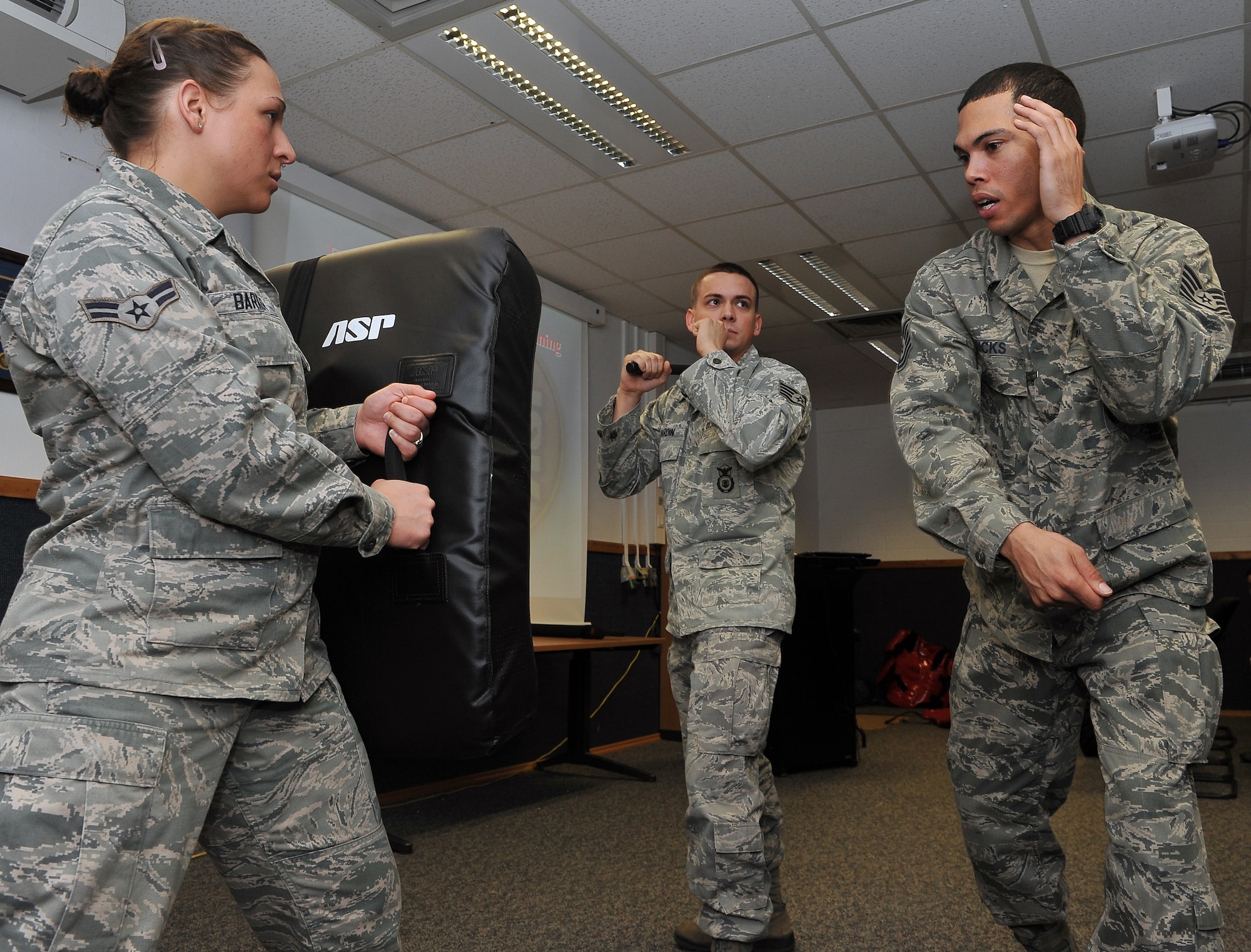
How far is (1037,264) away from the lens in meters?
1.52

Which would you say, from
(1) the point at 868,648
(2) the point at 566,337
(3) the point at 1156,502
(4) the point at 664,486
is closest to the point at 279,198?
(2) the point at 566,337

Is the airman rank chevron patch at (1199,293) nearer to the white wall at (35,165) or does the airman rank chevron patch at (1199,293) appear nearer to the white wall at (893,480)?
the white wall at (35,165)

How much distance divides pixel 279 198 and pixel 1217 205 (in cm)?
429

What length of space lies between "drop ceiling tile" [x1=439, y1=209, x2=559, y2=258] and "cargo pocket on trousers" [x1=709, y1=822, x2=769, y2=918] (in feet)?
10.7

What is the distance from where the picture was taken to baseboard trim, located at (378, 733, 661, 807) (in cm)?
384

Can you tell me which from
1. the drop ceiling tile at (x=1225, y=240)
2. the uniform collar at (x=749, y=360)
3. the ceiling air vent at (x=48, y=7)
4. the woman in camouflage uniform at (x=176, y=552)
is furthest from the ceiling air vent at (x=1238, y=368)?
the woman in camouflage uniform at (x=176, y=552)

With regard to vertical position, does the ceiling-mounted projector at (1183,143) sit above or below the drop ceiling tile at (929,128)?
below

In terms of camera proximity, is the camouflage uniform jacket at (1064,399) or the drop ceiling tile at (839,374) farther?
the drop ceiling tile at (839,374)

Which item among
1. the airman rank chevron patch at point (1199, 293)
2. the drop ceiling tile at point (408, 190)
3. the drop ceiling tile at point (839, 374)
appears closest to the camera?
the airman rank chevron patch at point (1199, 293)

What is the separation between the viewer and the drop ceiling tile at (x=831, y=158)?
3.78 m

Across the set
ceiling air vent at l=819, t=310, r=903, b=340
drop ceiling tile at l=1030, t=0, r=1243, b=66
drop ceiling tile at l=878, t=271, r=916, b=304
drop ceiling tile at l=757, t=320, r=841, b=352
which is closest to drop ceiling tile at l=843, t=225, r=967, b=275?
drop ceiling tile at l=878, t=271, r=916, b=304

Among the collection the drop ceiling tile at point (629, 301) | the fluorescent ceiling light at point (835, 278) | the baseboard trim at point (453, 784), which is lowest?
the baseboard trim at point (453, 784)

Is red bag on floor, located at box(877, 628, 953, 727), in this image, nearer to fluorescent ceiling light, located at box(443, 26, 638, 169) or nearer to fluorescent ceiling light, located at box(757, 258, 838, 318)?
fluorescent ceiling light, located at box(757, 258, 838, 318)

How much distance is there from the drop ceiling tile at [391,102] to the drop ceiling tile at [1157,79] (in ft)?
7.45
